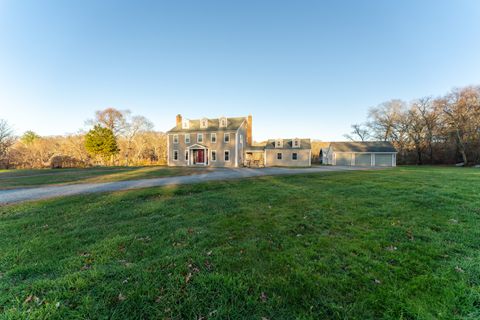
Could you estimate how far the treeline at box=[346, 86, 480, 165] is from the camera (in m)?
29.2

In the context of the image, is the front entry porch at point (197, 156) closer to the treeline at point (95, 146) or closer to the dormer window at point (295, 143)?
the treeline at point (95, 146)

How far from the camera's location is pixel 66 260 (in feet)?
10.8

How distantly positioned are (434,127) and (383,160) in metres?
11.9

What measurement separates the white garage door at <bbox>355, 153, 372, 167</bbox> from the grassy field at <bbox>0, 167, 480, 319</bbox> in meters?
30.4

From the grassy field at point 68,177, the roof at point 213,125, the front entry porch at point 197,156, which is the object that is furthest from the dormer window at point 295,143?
the grassy field at point 68,177

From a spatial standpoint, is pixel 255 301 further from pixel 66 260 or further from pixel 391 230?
pixel 391 230

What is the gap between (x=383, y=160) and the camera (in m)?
32.1

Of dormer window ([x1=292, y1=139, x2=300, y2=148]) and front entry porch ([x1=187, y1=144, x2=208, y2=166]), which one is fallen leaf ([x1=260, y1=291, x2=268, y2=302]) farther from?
dormer window ([x1=292, y1=139, x2=300, y2=148])

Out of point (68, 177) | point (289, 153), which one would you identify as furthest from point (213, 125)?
point (68, 177)

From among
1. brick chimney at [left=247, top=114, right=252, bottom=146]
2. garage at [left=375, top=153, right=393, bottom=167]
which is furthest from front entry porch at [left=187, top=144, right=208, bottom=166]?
garage at [left=375, top=153, right=393, bottom=167]

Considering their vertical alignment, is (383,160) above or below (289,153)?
below

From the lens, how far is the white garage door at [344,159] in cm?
3388

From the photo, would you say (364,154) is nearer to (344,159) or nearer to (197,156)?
(344,159)

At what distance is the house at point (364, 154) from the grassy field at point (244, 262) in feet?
99.4
